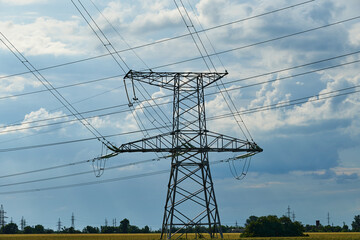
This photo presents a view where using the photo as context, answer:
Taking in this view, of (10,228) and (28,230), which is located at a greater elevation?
(10,228)

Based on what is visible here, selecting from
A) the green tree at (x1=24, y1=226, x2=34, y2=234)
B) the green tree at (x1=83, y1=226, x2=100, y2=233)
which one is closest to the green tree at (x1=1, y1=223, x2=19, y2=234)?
the green tree at (x1=24, y1=226, x2=34, y2=234)

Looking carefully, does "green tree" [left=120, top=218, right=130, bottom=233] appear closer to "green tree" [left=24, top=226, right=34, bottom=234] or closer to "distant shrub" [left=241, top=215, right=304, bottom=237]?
"green tree" [left=24, top=226, right=34, bottom=234]

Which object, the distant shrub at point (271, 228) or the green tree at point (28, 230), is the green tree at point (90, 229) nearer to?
the green tree at point (28, 230)

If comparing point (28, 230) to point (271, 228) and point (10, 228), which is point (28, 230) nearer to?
point (10, 228)

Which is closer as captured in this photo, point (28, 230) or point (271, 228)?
point (271, 228)

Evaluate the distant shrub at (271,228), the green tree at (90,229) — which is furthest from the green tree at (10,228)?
the distant shrub at (271,228)

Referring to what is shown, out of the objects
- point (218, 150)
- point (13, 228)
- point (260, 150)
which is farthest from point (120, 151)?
point (13, 228)

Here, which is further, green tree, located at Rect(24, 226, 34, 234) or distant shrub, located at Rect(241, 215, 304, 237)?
green tree, located at Rect(24, 226, 34, 234)

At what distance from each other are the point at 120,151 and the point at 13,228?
5731 inches

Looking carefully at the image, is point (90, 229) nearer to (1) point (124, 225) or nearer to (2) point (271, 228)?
(1) point (124, 225)

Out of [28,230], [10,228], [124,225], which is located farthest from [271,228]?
[10,228]

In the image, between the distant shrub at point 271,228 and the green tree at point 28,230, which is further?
the green tree at point 28,230

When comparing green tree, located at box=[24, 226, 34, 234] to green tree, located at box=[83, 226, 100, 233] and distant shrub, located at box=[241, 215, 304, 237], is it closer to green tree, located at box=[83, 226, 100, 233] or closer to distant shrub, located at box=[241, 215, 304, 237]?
green tree, located at box=[83, 226, 100, 233]

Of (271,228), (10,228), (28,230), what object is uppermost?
(10,228)
